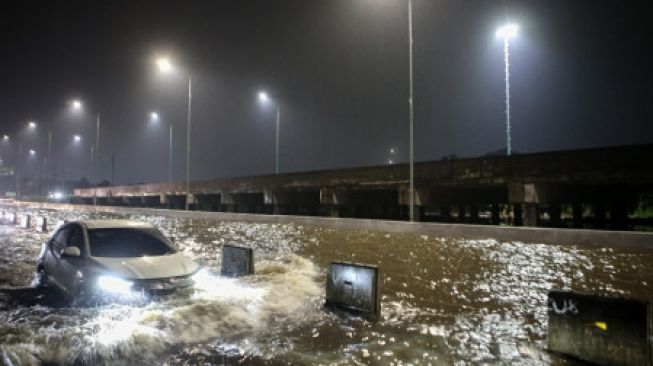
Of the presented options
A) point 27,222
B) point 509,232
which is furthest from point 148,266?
point 27,222

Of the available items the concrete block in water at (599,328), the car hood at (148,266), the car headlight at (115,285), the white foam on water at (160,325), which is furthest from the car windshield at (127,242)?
the concrete block in water at (599,328)

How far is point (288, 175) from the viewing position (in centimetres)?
3344

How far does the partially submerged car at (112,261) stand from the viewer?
6.76 meters

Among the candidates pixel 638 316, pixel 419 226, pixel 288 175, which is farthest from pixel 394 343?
pixel 288 175

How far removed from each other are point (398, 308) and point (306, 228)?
41.1 feet

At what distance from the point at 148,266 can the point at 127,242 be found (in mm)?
1384

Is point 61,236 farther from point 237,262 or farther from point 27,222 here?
point 27,222

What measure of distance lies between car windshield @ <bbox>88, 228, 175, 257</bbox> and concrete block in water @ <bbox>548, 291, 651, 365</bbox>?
20.5ft

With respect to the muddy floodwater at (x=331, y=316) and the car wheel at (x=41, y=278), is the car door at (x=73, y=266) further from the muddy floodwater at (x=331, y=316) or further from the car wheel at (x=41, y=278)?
the car wheel at (x=41, y=278)

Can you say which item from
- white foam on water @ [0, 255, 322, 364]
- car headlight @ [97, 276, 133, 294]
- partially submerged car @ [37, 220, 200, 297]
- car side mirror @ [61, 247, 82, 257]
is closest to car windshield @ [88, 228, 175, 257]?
partially submerged car @ [37, 220, 200, 297]

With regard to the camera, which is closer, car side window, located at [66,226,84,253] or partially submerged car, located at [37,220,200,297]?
partially submerged car, located at [37,220,200,297]

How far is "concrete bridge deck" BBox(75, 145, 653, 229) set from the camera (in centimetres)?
1744

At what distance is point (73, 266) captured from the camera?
716cm

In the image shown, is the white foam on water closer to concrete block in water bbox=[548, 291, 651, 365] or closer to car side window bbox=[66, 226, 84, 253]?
car side window bbox=[66, 226, 84, 253]
